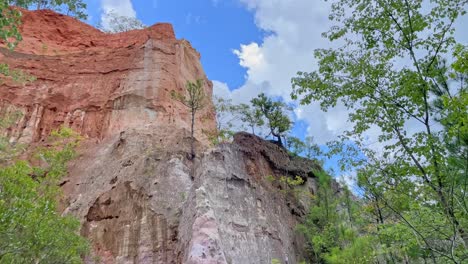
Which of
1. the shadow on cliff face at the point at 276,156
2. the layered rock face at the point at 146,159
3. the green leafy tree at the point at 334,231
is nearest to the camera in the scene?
the layered rock face at the point at 146,159

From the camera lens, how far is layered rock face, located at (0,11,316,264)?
16.0m

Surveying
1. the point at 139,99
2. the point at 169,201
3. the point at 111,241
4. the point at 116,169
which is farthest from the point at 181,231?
the point at 139,99

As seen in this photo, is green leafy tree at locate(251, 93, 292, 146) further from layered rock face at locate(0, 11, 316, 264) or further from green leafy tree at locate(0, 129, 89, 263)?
green leafy tree at locate(0, 129, 89, 263)

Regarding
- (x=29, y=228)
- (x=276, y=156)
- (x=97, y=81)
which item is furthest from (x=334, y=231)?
(x=97, y=81)

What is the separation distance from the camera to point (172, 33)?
3756 cm

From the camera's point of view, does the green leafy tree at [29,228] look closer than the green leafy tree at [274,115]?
Yes

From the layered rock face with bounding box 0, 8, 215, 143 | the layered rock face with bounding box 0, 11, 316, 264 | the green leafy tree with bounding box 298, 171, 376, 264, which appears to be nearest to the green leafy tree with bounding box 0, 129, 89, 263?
the layered rock face with bounding box 0, 11, 316, 264

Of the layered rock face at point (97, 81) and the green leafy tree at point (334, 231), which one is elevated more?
the layered rock face at point (97, 81)

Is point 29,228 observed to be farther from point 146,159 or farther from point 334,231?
point 334,231

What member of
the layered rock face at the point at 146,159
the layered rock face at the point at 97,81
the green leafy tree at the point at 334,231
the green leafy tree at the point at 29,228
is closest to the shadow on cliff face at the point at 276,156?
the layered rock face at the point at 146,159

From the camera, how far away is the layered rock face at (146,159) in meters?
16.0

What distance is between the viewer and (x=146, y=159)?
800 inches

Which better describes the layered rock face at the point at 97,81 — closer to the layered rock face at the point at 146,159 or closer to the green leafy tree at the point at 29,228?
the layered rock face at the point at 146,159

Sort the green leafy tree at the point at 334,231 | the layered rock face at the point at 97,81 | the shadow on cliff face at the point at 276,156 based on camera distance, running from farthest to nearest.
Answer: the layered rock face at the point at 97,81 < the shadow on cliff face at the point at 276,156 < the green leafy tree at the point at 334,231
